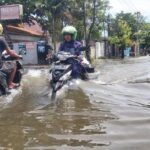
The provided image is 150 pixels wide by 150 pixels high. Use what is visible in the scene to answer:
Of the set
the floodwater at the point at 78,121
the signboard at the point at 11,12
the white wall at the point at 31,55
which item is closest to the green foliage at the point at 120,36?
the white wall at the point at 31,55

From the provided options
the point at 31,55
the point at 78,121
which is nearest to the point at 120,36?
the point at 31,55

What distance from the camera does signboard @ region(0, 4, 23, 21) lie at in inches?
1006

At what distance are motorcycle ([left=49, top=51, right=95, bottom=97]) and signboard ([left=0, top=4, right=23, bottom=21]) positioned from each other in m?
15.6

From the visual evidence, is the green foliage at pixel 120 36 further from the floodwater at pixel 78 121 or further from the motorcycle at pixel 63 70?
the floodwater at pixel 78 121

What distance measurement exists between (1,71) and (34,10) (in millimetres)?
21708

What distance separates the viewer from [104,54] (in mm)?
53781

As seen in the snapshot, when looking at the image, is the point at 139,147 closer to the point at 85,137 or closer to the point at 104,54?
the point at 85,137

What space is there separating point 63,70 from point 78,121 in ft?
9.88

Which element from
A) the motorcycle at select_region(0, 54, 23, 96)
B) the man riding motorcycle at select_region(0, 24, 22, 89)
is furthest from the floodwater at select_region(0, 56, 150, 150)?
the man riding motorcycle at select_region(0, 24, 22, 89)

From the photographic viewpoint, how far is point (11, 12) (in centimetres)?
2558

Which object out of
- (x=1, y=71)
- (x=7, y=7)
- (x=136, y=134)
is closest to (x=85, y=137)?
(x=136, y=134)

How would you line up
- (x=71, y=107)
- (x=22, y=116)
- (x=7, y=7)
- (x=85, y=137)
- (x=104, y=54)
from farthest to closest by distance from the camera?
(x=104, y=54), (x=7, y=7), (x=71, y=107), (x=22, y=116), (x=85, y=137)

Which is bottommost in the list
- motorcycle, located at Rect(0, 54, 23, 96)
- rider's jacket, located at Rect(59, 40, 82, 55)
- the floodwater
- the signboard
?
the floodwater

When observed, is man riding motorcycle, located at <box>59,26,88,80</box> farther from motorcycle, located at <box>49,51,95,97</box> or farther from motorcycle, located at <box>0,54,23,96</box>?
motorcycle, located at <box>0,54,23,96</box>
